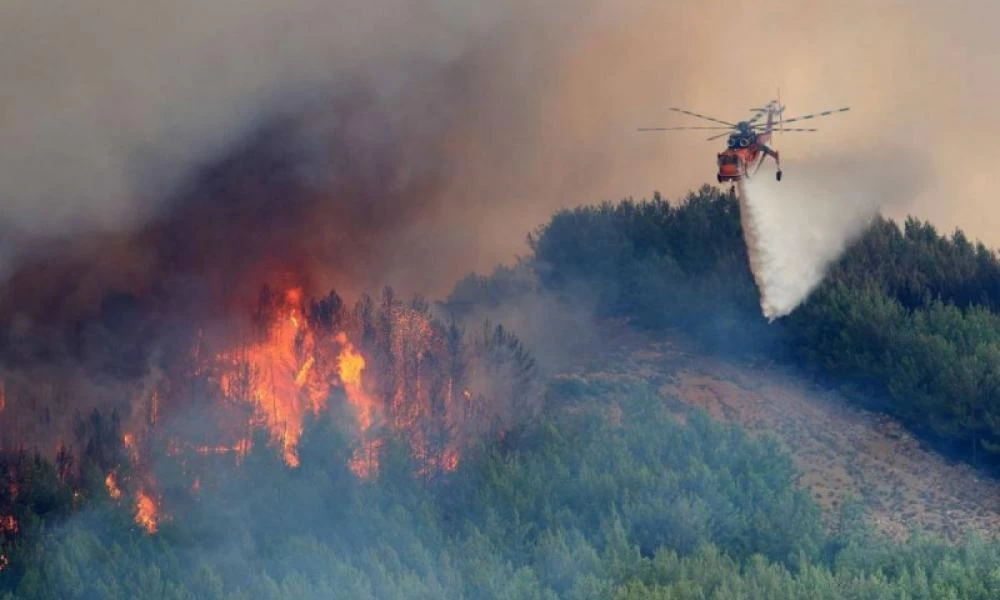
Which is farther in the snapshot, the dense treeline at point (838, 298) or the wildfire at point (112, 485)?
the dense treeline at point (838, 298)

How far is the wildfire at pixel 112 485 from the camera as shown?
159ft

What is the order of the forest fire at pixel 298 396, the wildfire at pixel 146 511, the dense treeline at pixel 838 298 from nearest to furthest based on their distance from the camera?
the wildfire at pixel 146 511 < the forest fire at pixel 298 396 < the dense treeline at pixel 838 298

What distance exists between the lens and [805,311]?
6069 cm

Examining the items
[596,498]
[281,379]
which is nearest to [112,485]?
[281,379]

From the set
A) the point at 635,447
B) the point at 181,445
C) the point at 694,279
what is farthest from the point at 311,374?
the point at 694,279

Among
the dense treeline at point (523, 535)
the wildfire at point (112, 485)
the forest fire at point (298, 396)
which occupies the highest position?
the forest fire at point (298, 396)

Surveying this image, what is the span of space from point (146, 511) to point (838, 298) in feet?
82.2

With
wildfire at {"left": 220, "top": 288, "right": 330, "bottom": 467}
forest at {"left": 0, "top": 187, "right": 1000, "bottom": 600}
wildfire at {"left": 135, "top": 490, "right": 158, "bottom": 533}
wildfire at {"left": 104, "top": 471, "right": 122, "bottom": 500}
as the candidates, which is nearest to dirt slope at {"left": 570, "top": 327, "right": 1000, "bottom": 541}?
forest at {"left": 0, "top": 187, "right": 1000, "bottom": 600}

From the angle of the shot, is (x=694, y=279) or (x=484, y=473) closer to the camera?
(x=484, y=473)

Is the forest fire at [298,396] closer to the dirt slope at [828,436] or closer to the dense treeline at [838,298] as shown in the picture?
the dirt slope at [828,436]

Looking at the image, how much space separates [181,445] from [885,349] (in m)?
23.6

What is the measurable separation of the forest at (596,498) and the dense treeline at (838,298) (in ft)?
0.33

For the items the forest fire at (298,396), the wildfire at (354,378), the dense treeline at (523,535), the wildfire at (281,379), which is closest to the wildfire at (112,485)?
the forest fire at (298,396)

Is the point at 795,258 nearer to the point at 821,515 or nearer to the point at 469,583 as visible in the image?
the point at 821,515
